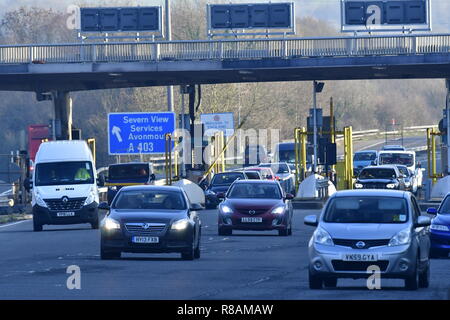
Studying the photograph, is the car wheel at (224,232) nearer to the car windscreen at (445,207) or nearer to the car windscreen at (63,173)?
the car windscreen at (63,173)

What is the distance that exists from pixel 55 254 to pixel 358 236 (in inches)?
411

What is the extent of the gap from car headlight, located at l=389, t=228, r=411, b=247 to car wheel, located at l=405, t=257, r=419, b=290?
34 cm

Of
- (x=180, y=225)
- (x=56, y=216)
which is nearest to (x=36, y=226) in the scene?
(x=56, y=216)

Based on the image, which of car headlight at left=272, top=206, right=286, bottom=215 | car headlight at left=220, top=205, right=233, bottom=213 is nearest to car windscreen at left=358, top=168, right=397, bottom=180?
car headlight at left=272, top=206, right=286, bottom=215

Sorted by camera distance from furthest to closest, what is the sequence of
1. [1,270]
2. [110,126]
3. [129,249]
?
[110,126] < [129,249] < [1,270]

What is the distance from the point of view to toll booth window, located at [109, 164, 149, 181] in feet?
179

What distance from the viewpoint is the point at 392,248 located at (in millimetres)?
19281

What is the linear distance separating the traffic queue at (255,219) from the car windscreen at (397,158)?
31200 mm

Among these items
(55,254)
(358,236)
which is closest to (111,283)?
(358,236)

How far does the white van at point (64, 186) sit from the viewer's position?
39.0m

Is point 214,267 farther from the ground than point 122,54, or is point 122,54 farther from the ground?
point 122,54

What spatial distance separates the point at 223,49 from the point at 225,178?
7.04m

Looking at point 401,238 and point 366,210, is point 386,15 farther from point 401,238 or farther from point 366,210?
point 401,238
